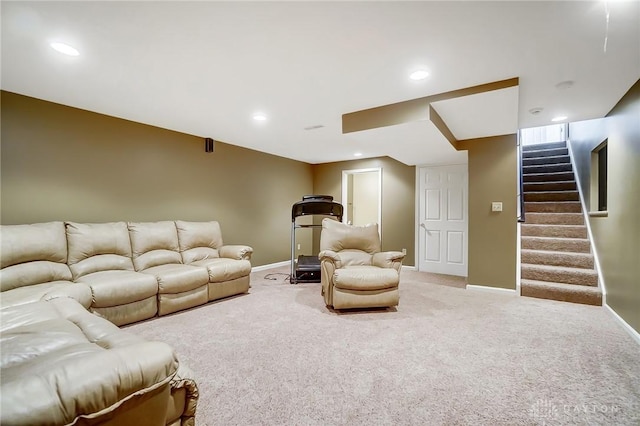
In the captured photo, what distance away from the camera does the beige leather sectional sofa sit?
2.74 ft

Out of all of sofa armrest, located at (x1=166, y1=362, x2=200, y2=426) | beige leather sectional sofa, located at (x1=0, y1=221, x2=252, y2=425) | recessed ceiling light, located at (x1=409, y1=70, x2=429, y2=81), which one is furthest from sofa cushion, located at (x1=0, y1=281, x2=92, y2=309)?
recessed ceiling light, located at (x1=409, y1=70, x2=429, y2=81)

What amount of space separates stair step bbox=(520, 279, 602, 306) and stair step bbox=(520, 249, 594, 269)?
365 millimetres

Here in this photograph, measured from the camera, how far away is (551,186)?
524 centimetres

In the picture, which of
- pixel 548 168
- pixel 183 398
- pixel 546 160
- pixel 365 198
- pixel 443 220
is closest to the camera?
pixel 183 398

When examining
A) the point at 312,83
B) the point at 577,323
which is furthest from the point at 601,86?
the point at 312,83

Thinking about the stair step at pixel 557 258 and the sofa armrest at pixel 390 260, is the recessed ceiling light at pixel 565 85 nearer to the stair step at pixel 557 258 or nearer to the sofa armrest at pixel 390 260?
the sofa armrest at pixel 390 260

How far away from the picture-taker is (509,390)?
1.80 meters

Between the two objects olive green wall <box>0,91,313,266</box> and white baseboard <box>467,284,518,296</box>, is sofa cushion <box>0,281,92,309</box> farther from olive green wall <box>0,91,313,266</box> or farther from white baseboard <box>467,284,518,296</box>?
white baseboard <box>467,284,518,296</box>

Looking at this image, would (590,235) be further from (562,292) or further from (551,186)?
(551,186)

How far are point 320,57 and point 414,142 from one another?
2137 millimetres

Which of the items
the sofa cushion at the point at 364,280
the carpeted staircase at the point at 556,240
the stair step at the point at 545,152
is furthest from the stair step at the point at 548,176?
the sofa cushion at the point at 364,280

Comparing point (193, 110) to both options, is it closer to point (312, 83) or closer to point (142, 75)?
point (142, 75)

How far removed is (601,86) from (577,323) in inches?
94.8

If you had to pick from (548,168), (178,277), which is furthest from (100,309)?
(548,168)
